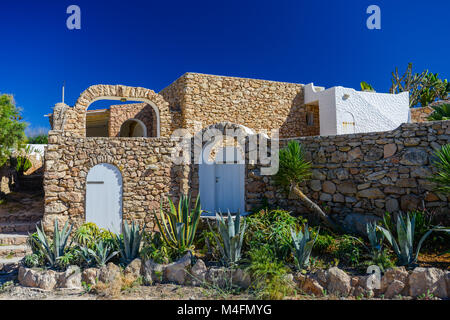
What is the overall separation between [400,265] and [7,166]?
13.2 meters

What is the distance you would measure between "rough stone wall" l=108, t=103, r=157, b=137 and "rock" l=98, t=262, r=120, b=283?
991cm

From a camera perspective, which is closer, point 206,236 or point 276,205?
point 206,236

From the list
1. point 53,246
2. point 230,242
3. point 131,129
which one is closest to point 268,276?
point 230,242

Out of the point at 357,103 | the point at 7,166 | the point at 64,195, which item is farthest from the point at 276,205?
the point at 7,166

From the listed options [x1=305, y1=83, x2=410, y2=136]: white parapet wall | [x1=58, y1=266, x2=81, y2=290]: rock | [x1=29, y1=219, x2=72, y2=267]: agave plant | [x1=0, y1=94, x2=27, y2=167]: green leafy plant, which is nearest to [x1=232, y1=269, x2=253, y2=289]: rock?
[x1=58, y1=266, x2=81, y2=290]: rock

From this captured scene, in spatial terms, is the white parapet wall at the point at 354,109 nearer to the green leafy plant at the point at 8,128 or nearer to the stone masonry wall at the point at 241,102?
the stone masonry wall at the point at 241,102

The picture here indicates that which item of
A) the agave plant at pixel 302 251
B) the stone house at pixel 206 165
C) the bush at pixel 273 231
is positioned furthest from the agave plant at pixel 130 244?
the stone house at pixel 206 165

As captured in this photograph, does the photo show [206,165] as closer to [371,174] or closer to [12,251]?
[371,174]

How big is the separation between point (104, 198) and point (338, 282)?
630 centimetres

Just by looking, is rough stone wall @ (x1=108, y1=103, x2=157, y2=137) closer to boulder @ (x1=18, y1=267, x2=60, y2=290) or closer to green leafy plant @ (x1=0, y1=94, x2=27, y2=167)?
green leafy plant @ (x1=0, y1=94, x2=27, y2=167)

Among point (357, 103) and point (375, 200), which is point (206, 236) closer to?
point (375, 200)

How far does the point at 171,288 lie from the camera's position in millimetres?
4812

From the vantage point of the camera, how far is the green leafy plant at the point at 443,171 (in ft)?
17.1

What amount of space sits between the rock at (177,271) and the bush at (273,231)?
1183mm
